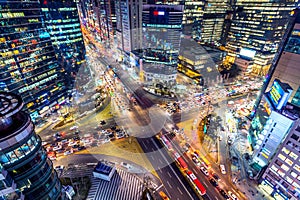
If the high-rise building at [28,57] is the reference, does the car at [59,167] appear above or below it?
below

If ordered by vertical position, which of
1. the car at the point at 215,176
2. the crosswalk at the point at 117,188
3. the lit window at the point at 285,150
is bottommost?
the car at the point at 215,176

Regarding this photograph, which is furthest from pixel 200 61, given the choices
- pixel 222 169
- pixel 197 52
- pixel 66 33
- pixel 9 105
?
Answer: pixel 9 105

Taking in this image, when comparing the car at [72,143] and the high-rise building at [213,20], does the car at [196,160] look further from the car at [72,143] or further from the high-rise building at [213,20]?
the high-rise building at [213,20]

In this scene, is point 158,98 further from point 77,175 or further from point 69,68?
point 77,175

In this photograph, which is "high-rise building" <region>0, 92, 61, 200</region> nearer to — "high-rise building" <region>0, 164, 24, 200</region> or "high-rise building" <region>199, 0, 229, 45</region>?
"high-rise building" <region>0, 164, 24, 200</region>

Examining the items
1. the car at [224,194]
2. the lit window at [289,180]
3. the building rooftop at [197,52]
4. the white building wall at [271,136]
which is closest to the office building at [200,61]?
the building rooftop at [197,52]

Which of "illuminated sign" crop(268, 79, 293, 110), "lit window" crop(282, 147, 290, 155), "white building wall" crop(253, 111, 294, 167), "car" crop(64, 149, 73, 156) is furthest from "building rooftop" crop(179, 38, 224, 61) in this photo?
"car" crop(64, 149, 73, 156)
